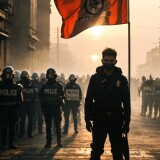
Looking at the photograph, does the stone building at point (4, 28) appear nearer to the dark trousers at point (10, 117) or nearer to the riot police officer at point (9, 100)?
the riot police officer at point (9, 100)

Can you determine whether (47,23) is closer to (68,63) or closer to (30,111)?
(30,111)

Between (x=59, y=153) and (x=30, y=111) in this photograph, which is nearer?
(x=59, y=153)

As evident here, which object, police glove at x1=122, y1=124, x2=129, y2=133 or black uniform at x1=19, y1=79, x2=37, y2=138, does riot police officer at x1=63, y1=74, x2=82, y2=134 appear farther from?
police glove at x1=122, y1=124, x2=129, y2=133

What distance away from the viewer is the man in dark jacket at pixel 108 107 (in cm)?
607

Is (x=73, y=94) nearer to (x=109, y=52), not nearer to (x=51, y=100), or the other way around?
(x=51, y=100)

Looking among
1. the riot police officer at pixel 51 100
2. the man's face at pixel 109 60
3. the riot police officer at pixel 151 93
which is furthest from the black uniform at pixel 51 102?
the riot police officer at pixel 151 93

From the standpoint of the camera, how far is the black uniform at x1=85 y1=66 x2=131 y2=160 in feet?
19.9

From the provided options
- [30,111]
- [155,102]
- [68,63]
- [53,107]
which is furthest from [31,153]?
[68,63]

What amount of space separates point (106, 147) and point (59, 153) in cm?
143

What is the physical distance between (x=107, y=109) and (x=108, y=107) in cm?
3

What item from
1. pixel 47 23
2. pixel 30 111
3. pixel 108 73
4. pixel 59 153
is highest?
pixel 47 23

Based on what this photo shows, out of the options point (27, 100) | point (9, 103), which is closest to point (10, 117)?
point (9, 103)

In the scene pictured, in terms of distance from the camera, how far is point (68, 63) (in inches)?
6481

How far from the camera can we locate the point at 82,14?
1102cm
